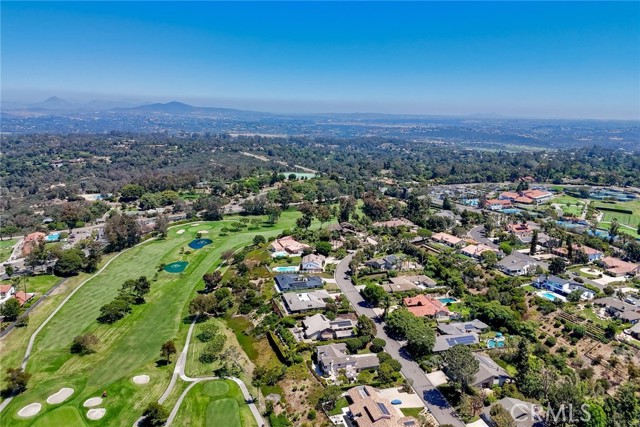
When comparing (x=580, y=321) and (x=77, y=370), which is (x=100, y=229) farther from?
(x=580, y=321)

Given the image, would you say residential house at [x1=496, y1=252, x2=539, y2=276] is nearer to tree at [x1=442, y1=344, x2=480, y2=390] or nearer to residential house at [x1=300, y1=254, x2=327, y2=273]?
residential house at [x1=300, y1=254, x2=327, y2=273]

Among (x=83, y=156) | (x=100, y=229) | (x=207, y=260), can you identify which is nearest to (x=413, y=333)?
(x=207, y=260)

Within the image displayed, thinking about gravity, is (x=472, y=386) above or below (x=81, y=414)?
above

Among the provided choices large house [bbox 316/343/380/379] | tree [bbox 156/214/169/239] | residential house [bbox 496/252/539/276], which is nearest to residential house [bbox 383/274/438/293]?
residential house [bbox 496/252/539/276]

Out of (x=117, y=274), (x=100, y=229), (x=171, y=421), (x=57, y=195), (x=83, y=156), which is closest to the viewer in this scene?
(x=171, y=421)

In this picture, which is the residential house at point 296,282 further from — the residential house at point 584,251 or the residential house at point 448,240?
the residential house at point 584,251

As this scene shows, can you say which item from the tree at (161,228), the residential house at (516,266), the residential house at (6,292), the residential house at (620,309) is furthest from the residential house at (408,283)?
the residential house at (6,292)
